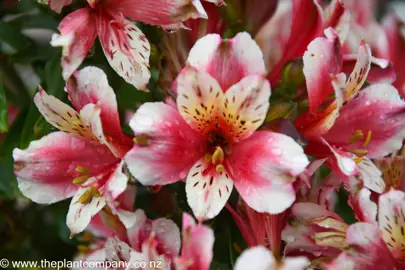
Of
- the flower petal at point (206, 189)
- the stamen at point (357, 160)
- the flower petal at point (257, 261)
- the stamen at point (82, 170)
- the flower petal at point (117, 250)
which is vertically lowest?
the flower petal at point (117, 250)

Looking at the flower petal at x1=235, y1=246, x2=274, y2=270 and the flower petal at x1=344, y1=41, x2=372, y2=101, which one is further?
the flower petal at x1=344, y1=41, x2=372, y2=101

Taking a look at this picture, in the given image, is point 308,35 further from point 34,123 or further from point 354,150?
point 34,123

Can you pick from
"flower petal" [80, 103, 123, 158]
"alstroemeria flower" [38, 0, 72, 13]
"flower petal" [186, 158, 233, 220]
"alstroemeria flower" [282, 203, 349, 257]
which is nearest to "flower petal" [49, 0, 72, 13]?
"alstroemeria flower" [38, 0, 72, 13]

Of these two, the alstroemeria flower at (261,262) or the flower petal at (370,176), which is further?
the flower petal at (370,176)

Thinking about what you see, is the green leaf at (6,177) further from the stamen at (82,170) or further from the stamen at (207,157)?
the stamen at (207,157)

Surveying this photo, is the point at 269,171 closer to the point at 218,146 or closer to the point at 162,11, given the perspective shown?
the point at 218,146

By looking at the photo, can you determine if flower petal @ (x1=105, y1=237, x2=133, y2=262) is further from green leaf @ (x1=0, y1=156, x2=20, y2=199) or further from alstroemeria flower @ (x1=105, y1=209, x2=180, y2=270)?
green leaf @ (x1=0, y1=156, x2=20, y2=199)

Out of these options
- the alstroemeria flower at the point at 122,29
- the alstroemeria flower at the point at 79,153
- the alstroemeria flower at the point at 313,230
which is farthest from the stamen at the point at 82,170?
the alstroemeria flower at the point at 313,230

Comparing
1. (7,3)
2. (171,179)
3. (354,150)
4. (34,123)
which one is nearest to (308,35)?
(354,150)
